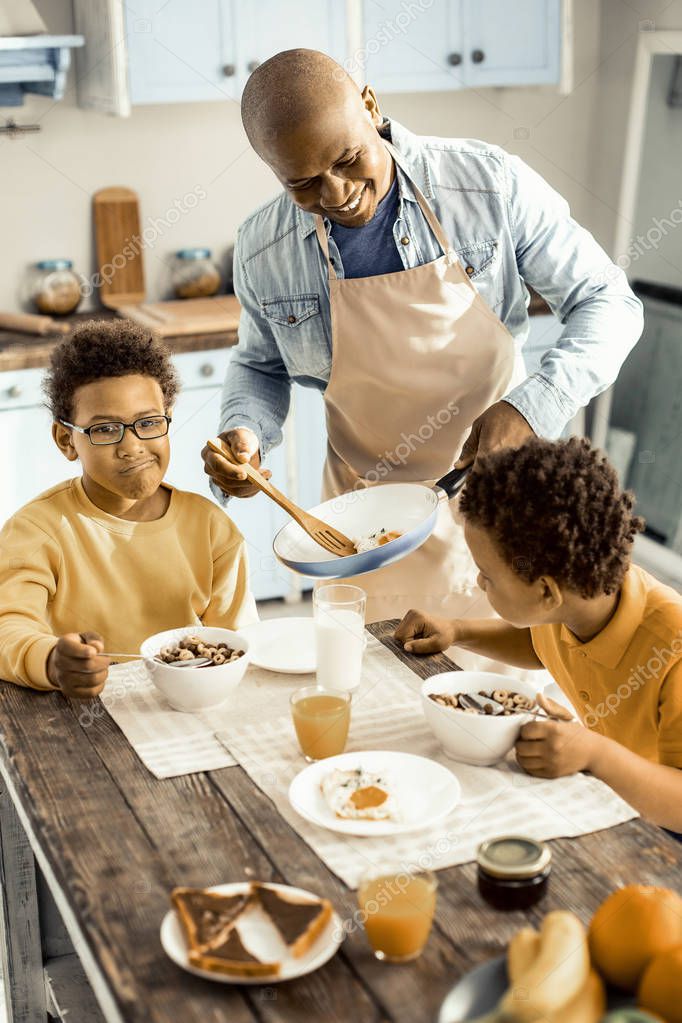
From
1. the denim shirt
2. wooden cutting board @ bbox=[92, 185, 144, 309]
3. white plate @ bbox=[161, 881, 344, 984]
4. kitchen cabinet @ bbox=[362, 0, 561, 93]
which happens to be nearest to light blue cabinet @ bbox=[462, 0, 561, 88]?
kitchen cabinet @ bbox=[362, 0, 561, 93]

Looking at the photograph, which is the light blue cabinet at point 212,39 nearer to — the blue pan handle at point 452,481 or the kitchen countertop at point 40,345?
the kitchen countertop at point 40,345

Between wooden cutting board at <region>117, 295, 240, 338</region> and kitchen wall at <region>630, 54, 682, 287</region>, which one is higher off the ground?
kitchen wall at <region>630, 54, 682, 287</region>

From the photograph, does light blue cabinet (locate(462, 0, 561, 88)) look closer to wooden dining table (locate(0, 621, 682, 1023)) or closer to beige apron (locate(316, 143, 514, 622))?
beige apron (locate(316, 143, 514, 622))

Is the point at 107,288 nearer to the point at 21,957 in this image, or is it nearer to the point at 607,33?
the point at 607,33

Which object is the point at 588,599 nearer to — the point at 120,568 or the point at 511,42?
the point at 120,568

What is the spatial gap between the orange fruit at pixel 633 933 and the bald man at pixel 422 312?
873 millimetres

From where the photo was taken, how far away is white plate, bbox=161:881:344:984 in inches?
43.7

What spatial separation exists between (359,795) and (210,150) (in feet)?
10.0

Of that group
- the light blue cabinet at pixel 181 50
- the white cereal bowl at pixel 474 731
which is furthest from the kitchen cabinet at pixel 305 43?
the white cereal bowl at pixel 474 731

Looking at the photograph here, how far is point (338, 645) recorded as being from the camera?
5.53 ft

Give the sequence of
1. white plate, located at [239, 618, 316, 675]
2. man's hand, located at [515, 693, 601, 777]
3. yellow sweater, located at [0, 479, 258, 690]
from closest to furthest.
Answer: man's hand, located at [515, 693, 601, 777], white plate, located at [239, 618, 316, 675], yellow sweater, located at [0, 479, 258, 690]

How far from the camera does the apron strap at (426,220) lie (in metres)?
1.99

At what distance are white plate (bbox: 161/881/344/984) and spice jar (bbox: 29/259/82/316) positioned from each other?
9.47ft

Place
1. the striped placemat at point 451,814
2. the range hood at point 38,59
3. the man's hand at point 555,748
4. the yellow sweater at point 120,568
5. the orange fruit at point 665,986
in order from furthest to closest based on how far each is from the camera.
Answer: the range hood at point 38,59, the yellow sweater at point 120,568, the man's hand at point 555,748, the striped placemat at point 451,814, the orange fruit at point 665,986
